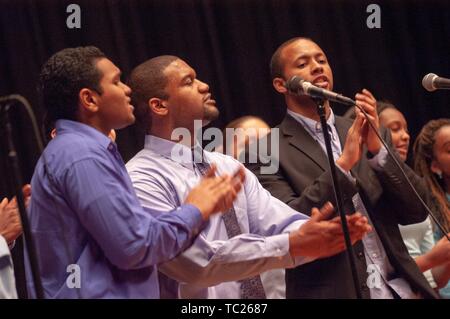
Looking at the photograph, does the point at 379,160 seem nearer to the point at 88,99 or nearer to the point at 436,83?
the point at 436,83

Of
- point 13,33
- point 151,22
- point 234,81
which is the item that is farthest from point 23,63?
point 234,81

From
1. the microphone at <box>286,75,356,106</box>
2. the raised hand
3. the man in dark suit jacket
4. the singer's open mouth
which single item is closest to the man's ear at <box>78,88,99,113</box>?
the microphone at <box>286,75,356,106</box>

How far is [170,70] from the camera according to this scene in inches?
127

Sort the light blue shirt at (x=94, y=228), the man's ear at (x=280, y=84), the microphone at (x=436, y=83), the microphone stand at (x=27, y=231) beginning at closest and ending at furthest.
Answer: the microphone stand at (x=27, y=231) < the light blue shirt at (x=94, y=228) < the microphone at (x=436, y=83) < the man's ear at (x=280, y=84)

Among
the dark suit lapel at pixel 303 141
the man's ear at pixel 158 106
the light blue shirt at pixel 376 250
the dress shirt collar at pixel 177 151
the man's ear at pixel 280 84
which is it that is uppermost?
the man's ear at pixel 158 106

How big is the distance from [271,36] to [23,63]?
1.32 m

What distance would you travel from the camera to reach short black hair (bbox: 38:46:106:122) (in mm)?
2693

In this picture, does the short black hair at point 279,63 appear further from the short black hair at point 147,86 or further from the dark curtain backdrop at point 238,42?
the dark curtain backdrop at point 238,42

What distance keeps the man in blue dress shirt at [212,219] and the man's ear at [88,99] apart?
1.17ft

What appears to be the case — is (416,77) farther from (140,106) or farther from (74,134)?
(74,134)

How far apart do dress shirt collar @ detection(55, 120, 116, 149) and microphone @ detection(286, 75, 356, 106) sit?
25.6 inches

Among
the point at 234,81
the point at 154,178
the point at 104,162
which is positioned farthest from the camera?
the point at 234,81

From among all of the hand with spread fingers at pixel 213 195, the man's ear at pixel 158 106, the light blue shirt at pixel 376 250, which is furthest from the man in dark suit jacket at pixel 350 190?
the hand with spread fingers at pixel 213 195

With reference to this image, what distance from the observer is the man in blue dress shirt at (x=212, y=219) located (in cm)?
277
